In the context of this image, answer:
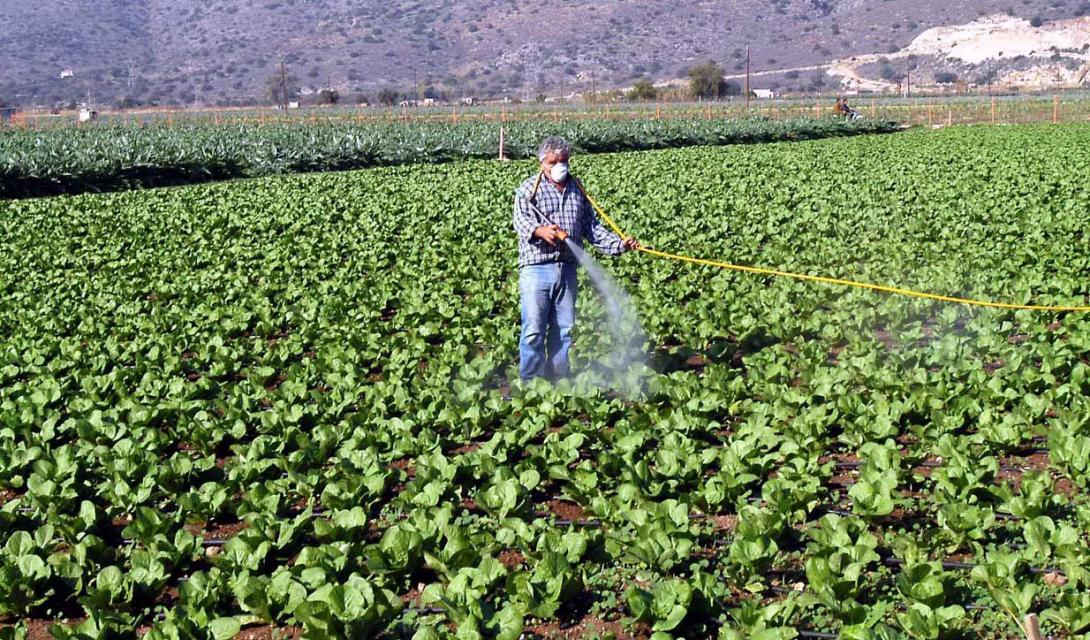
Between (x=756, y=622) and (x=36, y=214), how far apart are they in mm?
19415

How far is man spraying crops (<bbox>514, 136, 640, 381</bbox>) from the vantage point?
317 inches

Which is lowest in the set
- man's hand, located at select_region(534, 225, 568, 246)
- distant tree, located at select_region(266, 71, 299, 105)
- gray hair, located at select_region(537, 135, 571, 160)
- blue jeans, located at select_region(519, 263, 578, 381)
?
blue jeans, located at select_region(519, 263, 578, 381)

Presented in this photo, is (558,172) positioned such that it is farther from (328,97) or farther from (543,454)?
(328,97)

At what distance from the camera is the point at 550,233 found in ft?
25.9

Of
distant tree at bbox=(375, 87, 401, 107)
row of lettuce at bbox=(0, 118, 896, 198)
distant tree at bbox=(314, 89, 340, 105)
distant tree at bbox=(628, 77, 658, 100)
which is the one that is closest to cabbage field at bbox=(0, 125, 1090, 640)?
row of lettuce at bbox=(0, 118, 896, 198)

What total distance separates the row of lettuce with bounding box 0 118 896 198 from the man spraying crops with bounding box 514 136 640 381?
77.7 feet

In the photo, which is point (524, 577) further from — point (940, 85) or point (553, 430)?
point (940, 85)

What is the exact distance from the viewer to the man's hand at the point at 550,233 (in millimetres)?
7902

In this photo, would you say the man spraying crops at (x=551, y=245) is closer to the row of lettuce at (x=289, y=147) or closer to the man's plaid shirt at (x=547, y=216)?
the man's plaid shirt at (x=547, y=216)

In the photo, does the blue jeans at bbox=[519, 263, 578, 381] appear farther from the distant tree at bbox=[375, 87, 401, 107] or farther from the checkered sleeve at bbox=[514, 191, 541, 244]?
the distant tree at bbox=[375, 87, 401, 107]

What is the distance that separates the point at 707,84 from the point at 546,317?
9548 centimetres

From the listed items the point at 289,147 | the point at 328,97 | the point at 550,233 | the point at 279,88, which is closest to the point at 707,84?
the point at 328,97

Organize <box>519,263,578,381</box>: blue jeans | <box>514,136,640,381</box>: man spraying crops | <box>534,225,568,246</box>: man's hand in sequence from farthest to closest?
<box>519,263,578,381</box>: blue jeans
<box>514,136,640,381</box>: man spraying crops
<box>534,225,568,246</box>: man's hand

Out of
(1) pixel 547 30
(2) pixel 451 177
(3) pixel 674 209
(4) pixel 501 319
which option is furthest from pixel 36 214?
(1) pixel 547 30
